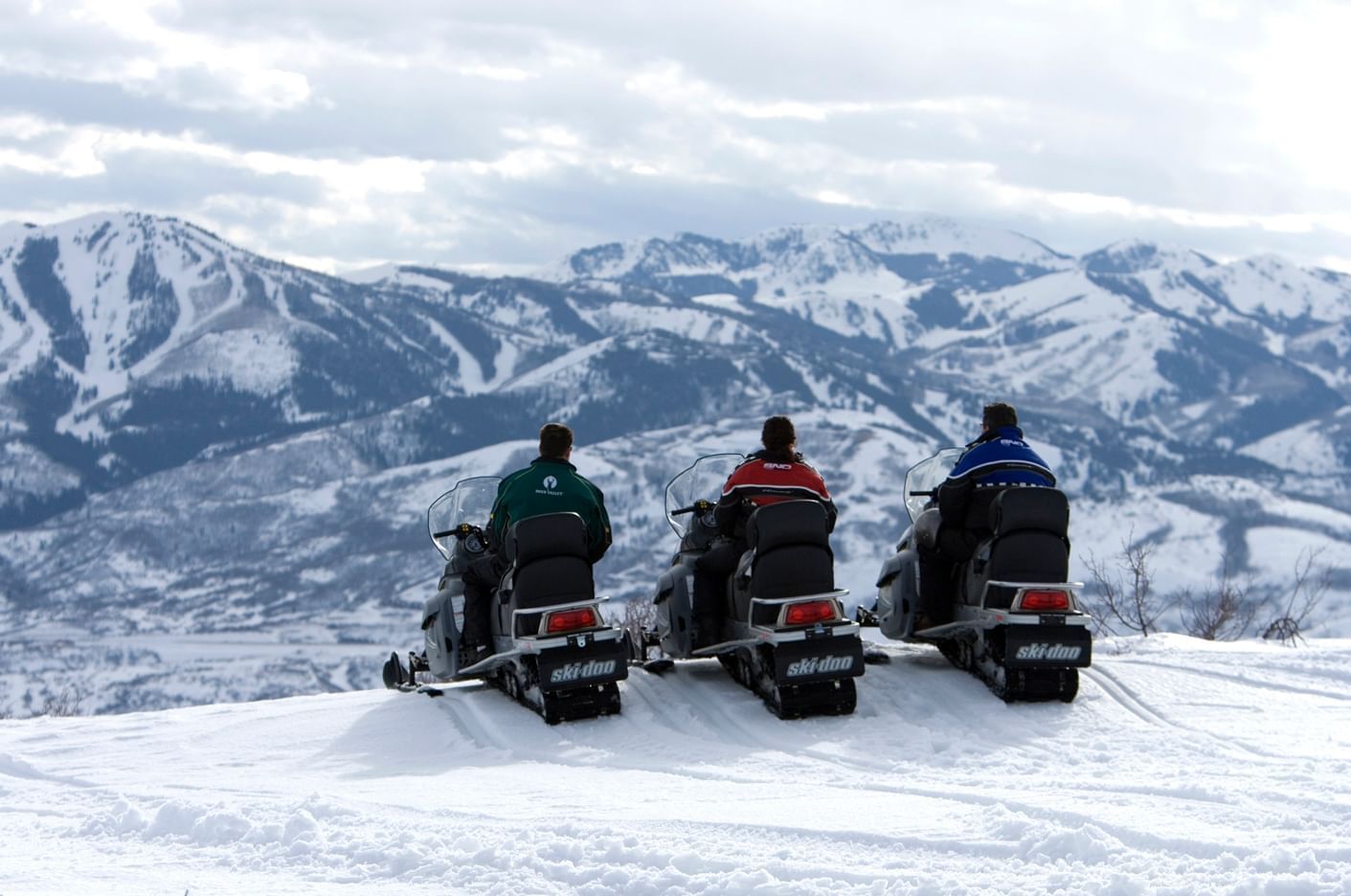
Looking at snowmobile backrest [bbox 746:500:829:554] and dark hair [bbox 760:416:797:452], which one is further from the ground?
dark hair [bbox 760:416:797:452]

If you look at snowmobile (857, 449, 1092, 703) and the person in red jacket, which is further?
the person in red jacket

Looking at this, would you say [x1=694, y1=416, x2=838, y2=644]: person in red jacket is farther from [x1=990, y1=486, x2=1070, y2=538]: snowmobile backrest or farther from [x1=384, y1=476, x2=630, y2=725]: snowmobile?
[x1=990, y1=486, x2=1070, y2=538]: snowmobile backrest

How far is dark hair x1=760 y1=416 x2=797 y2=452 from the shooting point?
11.1 meters

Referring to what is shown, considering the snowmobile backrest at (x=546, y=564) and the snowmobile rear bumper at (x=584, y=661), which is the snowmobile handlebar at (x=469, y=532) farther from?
the snowmobile rear bumper at (x=584, y=661)

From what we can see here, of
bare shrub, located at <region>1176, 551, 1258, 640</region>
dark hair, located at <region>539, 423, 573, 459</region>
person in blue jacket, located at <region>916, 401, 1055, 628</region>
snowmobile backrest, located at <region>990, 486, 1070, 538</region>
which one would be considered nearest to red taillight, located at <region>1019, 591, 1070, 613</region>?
snowmobile backrest, located at <region>990, 486, 1070, 538</region>

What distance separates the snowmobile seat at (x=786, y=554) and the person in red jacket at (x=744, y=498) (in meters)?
0.38

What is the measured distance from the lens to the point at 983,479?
10.9m

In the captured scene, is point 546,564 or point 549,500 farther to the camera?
point 549,500

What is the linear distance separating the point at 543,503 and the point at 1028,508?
341 cm

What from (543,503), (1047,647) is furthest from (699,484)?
(1047,647)

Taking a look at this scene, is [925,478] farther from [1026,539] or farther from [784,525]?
[784,525]

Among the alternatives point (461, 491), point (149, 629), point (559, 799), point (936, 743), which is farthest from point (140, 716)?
point (149, 629)

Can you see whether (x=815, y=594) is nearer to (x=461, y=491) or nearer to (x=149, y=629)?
(x=461, y=491)

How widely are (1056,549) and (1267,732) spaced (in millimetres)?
1902
